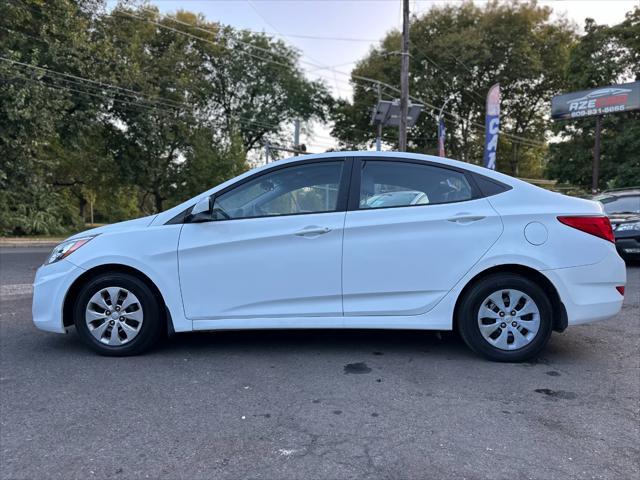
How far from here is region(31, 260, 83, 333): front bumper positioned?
13.1 feet

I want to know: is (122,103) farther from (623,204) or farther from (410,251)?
(410,251)

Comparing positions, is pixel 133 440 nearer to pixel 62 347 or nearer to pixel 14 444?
pixel 14 444

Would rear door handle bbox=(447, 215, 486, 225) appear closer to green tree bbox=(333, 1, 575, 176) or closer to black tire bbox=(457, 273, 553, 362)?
black tire bbox=(457, 273, 553, 362)

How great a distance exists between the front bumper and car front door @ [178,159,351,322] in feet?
3.24

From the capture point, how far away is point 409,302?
3.84 metres

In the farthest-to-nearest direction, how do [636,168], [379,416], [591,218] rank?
1. [636,168]
2. [591,218]
3. [379,416]

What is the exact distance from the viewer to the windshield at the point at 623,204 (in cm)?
938

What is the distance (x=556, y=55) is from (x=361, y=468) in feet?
111

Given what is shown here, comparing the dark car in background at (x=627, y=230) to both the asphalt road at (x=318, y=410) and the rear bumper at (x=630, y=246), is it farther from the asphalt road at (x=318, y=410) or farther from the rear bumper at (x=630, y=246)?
the asphalt road at (x=318, y=410)

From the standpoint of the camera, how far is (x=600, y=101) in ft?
65.5

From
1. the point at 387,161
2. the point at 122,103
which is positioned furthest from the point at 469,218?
the point at 122,103

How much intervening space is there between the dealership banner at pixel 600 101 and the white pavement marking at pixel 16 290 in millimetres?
21565

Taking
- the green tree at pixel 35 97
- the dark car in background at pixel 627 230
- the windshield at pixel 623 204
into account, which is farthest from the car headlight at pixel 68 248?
the green tree at pixel 35 97

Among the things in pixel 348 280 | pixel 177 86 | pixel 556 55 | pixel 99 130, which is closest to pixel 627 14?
pixel 556 55
